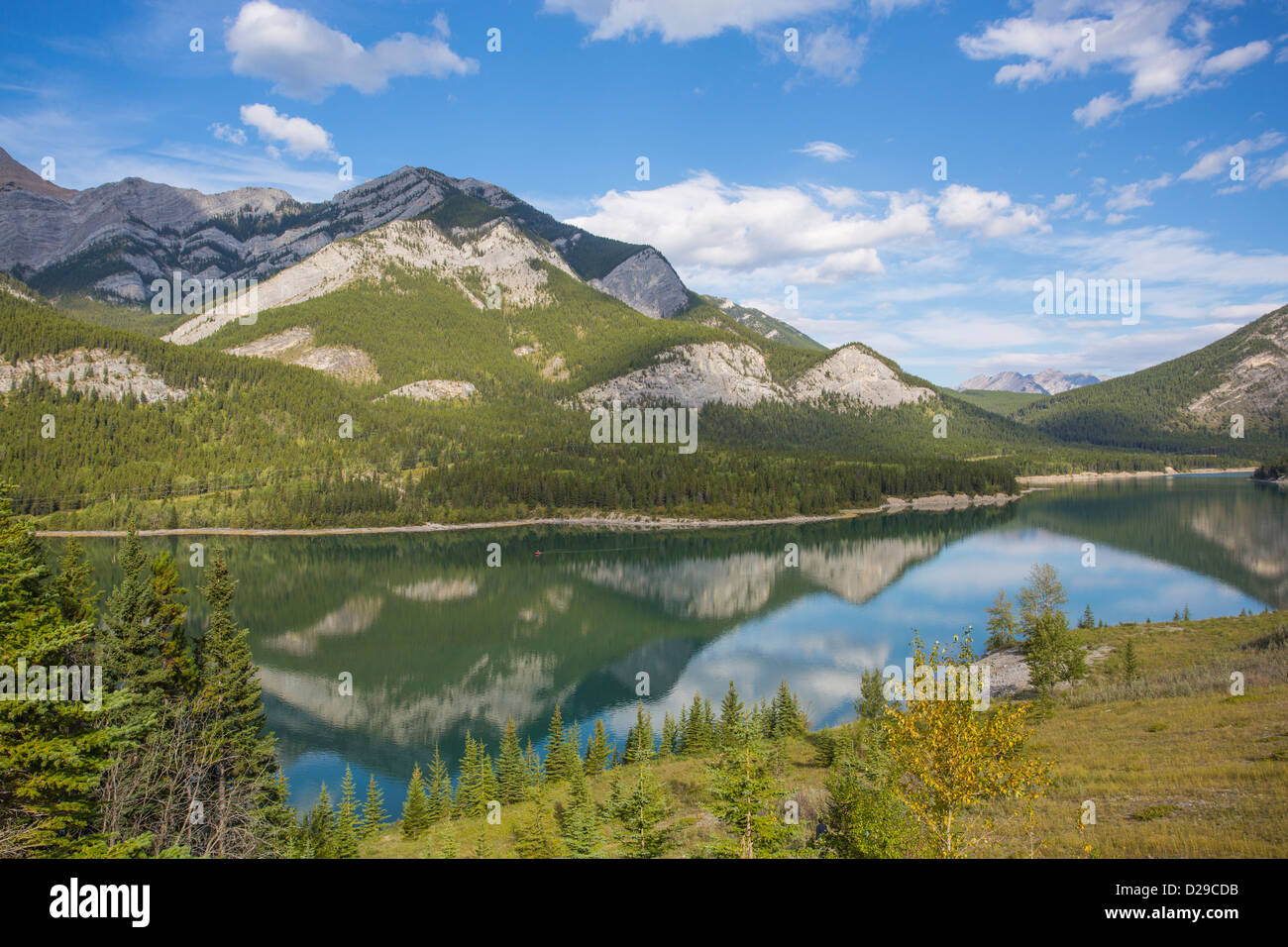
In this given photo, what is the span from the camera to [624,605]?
77.0 meters

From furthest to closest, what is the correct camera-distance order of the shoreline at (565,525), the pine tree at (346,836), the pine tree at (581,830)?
the shoreline at (565,525), the pine tree at (346,836), the pine tree at (581,830)

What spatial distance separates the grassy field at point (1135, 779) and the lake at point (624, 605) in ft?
45.7

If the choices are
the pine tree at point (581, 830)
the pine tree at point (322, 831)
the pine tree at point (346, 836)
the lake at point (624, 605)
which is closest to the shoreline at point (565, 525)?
the lake at point (624, 605)

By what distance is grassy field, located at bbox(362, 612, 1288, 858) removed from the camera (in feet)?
46.2

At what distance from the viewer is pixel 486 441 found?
17688cm

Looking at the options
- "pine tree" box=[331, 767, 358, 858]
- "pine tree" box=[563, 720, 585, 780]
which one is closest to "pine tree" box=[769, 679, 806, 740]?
"pine tree" box=[563, 720, 585, 780]

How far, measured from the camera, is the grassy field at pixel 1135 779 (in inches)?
555

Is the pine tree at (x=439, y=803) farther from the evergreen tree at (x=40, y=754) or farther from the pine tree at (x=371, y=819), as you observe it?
the evergreen tree at (x=40, y=754)

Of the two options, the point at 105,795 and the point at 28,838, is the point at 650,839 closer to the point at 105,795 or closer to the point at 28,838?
the point at 28,838

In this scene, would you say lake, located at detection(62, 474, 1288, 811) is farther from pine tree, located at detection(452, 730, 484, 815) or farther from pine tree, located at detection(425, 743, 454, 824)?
pine tree, located at detection(425, 743, 454, 824)

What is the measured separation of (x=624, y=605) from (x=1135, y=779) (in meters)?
60.3
